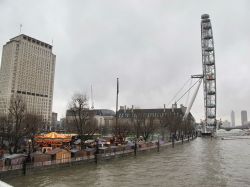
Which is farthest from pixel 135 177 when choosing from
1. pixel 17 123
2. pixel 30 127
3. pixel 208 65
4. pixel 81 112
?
pixel 208 65

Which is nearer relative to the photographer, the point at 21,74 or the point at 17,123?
the point at 17,123

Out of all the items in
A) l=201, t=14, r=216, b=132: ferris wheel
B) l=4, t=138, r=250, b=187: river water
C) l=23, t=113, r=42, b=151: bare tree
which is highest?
l=201, t=14, r=216, b=132: ferris wheel

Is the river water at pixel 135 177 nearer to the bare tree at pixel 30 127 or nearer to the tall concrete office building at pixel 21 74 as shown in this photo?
the bare tree at pixel 30 127

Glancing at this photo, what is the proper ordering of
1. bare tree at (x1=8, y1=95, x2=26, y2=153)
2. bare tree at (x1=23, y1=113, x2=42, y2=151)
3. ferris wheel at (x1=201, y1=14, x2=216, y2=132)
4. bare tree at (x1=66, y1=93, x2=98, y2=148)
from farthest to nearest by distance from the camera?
ferris wheel at (x1=201, y1=14, x2=216, y2=132) < bare tree at (x1=66, y1=93, x2=98, y2=148) < bare tree at (x1=23, y1=113, x2=42, y2=151) < bare tree at (x1=8, y1=95, x2=26, y2=153)

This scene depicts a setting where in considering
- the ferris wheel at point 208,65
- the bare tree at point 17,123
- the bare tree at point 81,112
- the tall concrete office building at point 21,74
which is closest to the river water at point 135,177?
the bare tree at point 17,123

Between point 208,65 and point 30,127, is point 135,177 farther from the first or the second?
point 208,65

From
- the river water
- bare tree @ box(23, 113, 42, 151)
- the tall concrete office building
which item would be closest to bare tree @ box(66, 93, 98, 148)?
bare tree @ box(23, 113, 42, 151)

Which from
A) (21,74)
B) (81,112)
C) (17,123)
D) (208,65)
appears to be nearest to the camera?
(17,123)

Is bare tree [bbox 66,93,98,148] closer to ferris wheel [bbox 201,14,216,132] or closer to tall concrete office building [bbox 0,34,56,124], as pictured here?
ferris wheel [bbox 201,14,216,132]

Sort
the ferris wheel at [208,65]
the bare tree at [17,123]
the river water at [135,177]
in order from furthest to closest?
the ferris wheel at [208,65] → the bare tree at [17,123] → the river water at [135,177]

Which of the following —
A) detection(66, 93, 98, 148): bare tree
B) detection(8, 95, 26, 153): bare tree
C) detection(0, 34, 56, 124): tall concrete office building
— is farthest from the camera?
detection(0, 34, 56, 124): tall concrete office building

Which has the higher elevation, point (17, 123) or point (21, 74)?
point (21, 74)

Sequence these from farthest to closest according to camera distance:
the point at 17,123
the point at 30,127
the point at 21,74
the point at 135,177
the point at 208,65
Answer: the point at 21,74 → the point at 208,65 → the point at 30,127 → the point at 17,123 → the point at 135,177

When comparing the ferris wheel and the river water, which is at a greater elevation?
the ferris wheel
